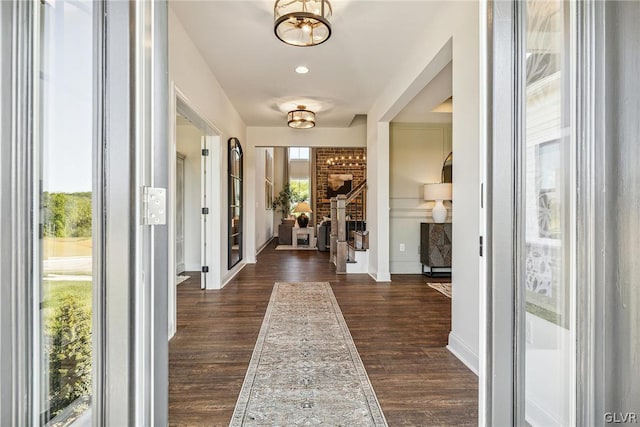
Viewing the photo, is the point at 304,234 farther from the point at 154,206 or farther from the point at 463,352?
the point at 154,206

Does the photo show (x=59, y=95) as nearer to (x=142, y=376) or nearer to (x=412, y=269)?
(x=142, y=376)

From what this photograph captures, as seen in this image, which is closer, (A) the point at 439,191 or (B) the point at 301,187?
(A) the point at 439,191

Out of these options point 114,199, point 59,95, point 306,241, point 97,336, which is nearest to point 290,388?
point 97,336

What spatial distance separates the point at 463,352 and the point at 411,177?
12.0 feet

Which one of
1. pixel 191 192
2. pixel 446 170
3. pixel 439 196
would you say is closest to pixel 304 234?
pixel 191 192

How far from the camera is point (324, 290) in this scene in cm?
416

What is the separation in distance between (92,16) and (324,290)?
3.63 m

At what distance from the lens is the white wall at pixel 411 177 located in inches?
213

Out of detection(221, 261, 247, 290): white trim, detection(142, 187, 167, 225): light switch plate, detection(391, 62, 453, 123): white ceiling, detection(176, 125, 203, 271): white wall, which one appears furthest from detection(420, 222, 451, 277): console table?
detection(142, 187, 167, 225): light switch plate

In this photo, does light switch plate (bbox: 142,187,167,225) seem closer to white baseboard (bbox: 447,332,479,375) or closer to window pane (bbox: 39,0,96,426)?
window pane (bbox: 39,0,96,426)

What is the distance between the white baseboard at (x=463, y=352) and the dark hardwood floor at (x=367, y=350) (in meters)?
0.04

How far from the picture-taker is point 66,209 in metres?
0.99

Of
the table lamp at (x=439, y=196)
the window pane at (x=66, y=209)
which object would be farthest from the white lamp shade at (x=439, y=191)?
the window pane at (x=66, y=209)

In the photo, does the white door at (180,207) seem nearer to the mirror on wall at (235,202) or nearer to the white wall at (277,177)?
the mirror on wall at (235,202)
